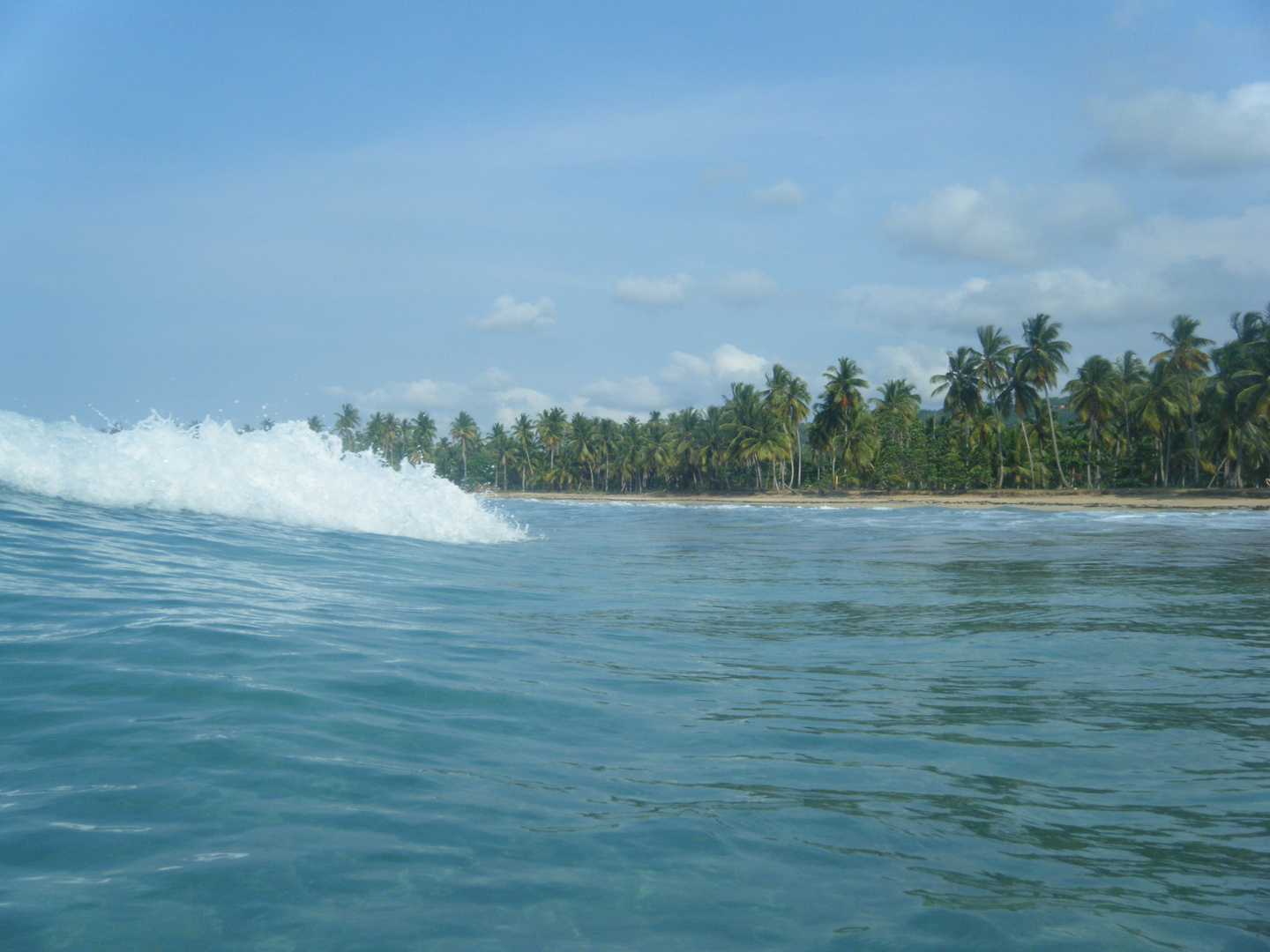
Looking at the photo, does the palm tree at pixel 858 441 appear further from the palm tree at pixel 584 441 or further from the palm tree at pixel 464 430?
the palm tree at pixel 464 430

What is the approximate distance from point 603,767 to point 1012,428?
68529 mm

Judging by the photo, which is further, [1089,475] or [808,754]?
[1089,475]

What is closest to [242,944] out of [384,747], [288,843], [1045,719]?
[288,843]

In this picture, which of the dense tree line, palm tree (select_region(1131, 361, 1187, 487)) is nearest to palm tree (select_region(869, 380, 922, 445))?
the dense tree line

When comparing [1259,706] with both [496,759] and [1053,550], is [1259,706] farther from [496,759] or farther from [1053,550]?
[1053,550]

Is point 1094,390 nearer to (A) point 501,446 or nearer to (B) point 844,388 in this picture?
(B) point 844,388

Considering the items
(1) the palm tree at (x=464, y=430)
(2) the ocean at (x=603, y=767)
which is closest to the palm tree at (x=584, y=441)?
(1) the palm tree at (x=464, y=430)

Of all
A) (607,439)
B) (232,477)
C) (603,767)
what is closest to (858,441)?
(607,439)

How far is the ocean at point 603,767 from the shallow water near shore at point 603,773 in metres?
0.02

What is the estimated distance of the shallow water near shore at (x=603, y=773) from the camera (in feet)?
8.57

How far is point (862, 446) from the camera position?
6956cm

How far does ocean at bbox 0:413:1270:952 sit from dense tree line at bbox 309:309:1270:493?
124 feet

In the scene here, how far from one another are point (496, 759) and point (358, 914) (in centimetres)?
140

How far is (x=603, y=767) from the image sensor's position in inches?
155
